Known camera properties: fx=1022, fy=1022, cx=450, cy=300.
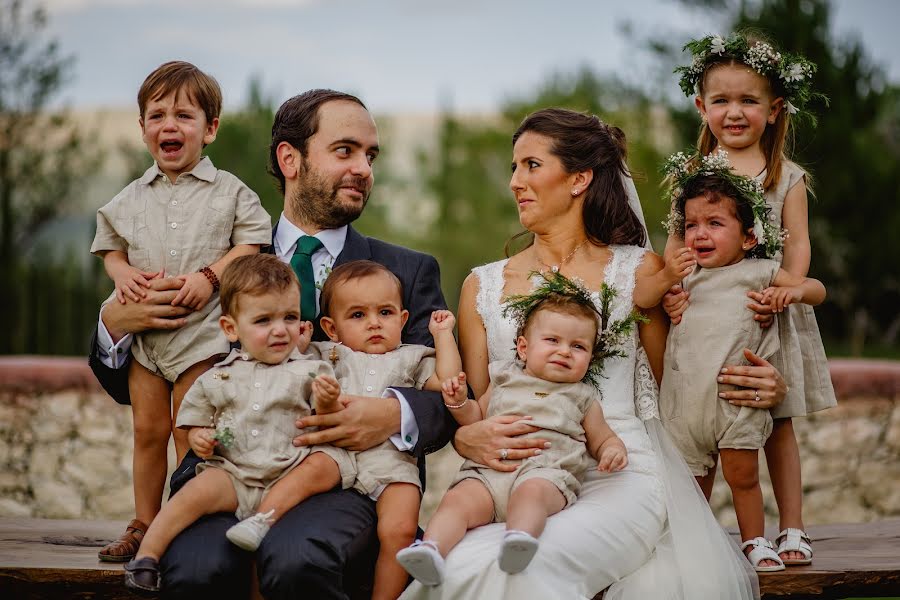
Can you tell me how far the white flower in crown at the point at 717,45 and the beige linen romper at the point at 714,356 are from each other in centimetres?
99

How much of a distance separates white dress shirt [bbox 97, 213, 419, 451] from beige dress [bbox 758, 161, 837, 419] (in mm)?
1581

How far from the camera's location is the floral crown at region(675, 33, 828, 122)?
4.51 meters

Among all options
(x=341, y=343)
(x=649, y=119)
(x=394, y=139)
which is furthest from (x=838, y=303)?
(x=394, y=139)

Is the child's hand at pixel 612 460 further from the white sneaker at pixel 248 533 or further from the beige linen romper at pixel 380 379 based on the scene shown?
the white sneaker at pixel 248 533

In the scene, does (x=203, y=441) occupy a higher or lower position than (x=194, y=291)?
lower

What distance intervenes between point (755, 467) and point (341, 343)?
1.76 metres

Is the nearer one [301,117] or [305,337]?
[305,337]

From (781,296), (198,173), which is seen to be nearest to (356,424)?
(198,173)

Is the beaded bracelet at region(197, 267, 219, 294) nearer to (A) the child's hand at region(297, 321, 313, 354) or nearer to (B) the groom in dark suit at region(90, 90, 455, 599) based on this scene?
(B) the groom in dark suit at region(90, 90, 455, 599)

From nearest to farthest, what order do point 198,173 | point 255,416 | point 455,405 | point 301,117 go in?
point 255,416
point 455,405
point 198,173
point 301,117

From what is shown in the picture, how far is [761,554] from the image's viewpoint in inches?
159

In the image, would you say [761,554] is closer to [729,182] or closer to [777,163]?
[729,182]

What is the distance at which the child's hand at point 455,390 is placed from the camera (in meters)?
3.98

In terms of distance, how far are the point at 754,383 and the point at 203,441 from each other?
85.0 inches
